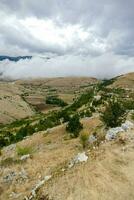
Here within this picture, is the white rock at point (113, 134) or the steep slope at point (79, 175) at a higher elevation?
the white rock at point (113, 134)

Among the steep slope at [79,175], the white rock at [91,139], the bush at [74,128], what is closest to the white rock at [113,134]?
the steep slope at [79,175]

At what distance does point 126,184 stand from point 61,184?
5.72m

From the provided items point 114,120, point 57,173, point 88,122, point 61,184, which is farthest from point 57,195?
point 88,122

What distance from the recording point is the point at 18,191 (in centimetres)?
4238

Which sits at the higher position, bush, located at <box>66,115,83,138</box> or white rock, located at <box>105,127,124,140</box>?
white rock, located at <box>105,127,124,140</box>

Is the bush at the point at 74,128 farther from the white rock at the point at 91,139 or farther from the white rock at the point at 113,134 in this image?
the white rock at the point at 113,134

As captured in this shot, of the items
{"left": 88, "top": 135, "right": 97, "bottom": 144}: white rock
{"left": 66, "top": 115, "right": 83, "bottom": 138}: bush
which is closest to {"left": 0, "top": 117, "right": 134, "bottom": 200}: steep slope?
{"left": 88, "top": 135, "right": 97, "bottom": 144}: white rock

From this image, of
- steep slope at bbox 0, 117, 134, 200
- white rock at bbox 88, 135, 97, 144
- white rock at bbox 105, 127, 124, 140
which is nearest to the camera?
steep slope at bbox 0, 117, 134, 200

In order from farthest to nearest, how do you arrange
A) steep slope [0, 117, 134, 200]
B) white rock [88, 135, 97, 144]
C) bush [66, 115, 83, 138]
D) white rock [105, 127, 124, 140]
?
1. bush [66, 115, 83, 138]
2. white rock [88, 135, 97, 144]
3. white rock [105, 127, 124, 140]
4. steep slope [0, 117, 134, 200]

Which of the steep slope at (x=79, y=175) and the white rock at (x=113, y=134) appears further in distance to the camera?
the white rock at (x=113, y=134)

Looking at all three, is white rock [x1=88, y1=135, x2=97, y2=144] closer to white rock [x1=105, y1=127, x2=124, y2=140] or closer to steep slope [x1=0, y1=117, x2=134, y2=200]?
steep slope [x1=0, y1=117, x2=134, y2=200]

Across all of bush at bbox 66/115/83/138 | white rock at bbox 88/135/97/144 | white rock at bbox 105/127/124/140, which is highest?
white rock at bbox 105/127/124/140

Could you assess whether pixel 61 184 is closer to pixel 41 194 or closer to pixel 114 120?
pixel 41 194

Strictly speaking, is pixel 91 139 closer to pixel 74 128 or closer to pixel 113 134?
pixel 113 134
